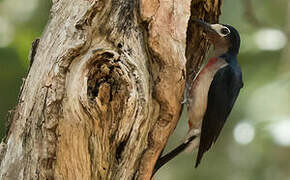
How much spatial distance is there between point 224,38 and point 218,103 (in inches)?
25.1

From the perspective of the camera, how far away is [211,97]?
17.1ft

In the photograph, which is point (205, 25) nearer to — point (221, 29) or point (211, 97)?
point (221, 29)

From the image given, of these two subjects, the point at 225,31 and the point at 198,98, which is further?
the point at 225,31

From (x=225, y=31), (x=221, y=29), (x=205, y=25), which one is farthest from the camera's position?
(x=225, y=31)

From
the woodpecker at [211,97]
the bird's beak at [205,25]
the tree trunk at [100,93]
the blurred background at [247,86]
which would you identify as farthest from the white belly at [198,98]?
the blurred background at [247,86]

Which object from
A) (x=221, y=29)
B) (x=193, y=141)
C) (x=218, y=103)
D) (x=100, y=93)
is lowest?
(x=193, y=141)

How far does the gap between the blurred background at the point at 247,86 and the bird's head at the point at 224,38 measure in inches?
50.9

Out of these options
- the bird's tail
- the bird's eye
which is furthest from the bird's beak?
the bird's tail

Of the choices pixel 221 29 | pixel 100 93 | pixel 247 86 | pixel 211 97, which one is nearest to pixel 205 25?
pixel 221 29

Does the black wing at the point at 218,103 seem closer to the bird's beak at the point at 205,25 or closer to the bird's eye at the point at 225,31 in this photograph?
the bird's eye at the point at 225,31

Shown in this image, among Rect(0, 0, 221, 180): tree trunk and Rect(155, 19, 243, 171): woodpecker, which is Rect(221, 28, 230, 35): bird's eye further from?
Rect(0, 0, 221, 180): tree trunk

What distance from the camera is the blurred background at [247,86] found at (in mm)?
6906

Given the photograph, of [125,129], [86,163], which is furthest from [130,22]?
[86,163]

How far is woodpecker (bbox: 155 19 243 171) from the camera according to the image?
5.07 meters
